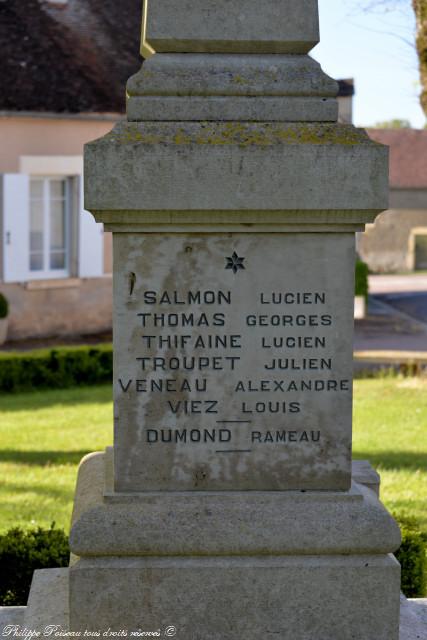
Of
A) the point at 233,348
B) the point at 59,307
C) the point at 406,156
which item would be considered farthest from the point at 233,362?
the point at 406,156

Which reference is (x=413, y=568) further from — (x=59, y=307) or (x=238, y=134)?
(x=59, y=307)

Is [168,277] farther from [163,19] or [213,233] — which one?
[163,19]

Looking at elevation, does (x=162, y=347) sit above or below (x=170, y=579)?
above

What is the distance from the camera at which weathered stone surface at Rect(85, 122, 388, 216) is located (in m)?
3.98

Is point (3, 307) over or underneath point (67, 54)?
underneath

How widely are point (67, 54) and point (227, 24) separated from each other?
578 inches

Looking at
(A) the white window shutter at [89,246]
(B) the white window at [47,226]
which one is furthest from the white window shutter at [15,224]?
(A) the white window shutter at [89,246]

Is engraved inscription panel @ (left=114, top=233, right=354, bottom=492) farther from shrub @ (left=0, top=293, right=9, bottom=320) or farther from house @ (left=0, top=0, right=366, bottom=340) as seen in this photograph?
house @ (left=0, top=0, right=366, bottom=340)

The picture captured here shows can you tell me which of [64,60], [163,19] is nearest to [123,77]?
[64,60]

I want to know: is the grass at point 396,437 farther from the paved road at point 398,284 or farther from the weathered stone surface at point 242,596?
the paved road at point 398,284

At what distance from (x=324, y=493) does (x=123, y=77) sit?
601 inches

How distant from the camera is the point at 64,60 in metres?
17.9

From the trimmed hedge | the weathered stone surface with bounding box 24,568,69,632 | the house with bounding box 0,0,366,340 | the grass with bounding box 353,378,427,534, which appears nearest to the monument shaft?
the weathered stone surface with bounding box 24,568,69,632

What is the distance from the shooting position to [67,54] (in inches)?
716
